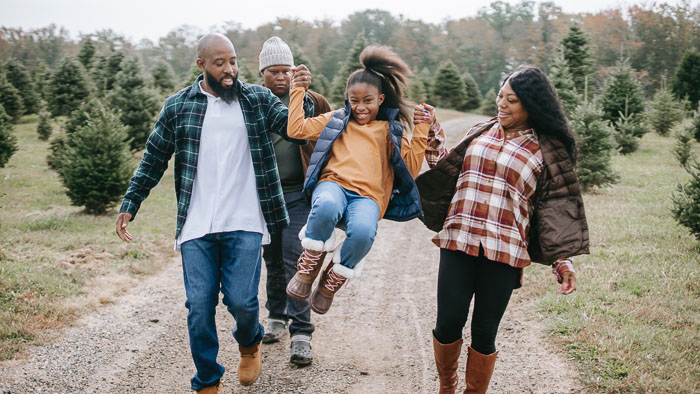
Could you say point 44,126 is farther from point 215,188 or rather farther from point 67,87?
point 215,188

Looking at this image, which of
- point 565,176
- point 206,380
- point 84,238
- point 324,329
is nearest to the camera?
point 565,176

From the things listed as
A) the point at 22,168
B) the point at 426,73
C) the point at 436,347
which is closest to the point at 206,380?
the point at 436,347

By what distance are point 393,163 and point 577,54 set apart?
25401 mm

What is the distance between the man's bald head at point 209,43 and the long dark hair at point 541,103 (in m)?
2.04

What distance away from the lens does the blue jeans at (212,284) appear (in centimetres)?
347

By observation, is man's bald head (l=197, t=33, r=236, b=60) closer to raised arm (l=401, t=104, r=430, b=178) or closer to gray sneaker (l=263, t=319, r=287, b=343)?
raised arm (l=401, t=104, r=430, b=178)

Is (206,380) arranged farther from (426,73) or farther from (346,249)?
(426,73)

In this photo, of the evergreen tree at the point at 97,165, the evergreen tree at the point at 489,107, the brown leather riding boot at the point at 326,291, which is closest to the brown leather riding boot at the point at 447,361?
the brown leather riding boot at the point at 326,291

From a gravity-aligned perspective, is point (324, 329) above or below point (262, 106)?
below

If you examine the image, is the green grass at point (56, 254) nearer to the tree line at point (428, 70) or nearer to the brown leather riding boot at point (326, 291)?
the tree line at point (428, 70)

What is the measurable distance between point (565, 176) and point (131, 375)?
13.1 feet

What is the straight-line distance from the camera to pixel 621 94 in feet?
73.7

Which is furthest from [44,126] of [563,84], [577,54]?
[577,54]

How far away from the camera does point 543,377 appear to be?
445 cm
